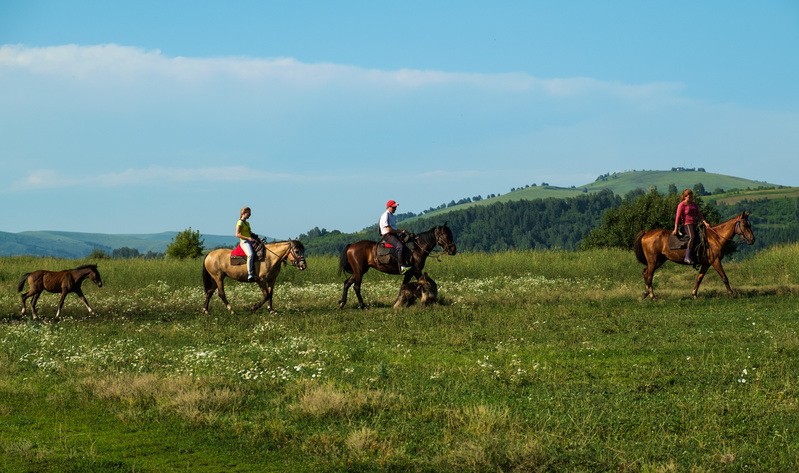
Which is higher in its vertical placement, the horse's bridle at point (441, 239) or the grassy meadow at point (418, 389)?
the horse's bridle at point (441, 239)

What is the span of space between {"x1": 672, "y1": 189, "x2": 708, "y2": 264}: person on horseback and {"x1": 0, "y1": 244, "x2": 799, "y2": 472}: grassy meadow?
5.41 feet

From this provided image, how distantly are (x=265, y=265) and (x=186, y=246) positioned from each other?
44009 mm

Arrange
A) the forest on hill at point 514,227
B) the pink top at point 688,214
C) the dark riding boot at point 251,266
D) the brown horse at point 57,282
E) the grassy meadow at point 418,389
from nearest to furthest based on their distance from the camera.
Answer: the grassy meadow at point 418,389, the dark riding boot at point 251,266, the pink top at point 688,214, the brown horse at point 57,282, the forest on hill at point 514,227

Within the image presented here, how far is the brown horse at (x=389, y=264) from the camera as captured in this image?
1029 inches

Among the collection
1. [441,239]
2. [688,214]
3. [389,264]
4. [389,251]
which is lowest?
[389,264]

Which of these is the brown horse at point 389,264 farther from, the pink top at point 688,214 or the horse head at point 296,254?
the pink top at point 688,214

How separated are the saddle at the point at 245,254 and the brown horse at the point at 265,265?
119 mm

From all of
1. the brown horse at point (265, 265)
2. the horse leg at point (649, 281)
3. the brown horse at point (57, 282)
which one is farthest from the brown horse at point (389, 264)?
the brown horse at point (57, 282)

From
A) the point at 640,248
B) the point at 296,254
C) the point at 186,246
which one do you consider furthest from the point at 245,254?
the point at 186,246

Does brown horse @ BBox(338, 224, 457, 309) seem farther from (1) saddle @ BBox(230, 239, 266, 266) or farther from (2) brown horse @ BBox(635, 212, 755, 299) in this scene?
(2) brown horse @ BBox(635, 212, 755, 299)

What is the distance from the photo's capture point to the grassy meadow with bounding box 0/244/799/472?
992cm

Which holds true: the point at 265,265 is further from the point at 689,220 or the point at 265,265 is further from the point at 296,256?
the point at 689,220

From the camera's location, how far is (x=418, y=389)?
43.7ft

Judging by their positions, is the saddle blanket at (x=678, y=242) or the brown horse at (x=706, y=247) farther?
the saddle blanket at (x=678, y=242)
